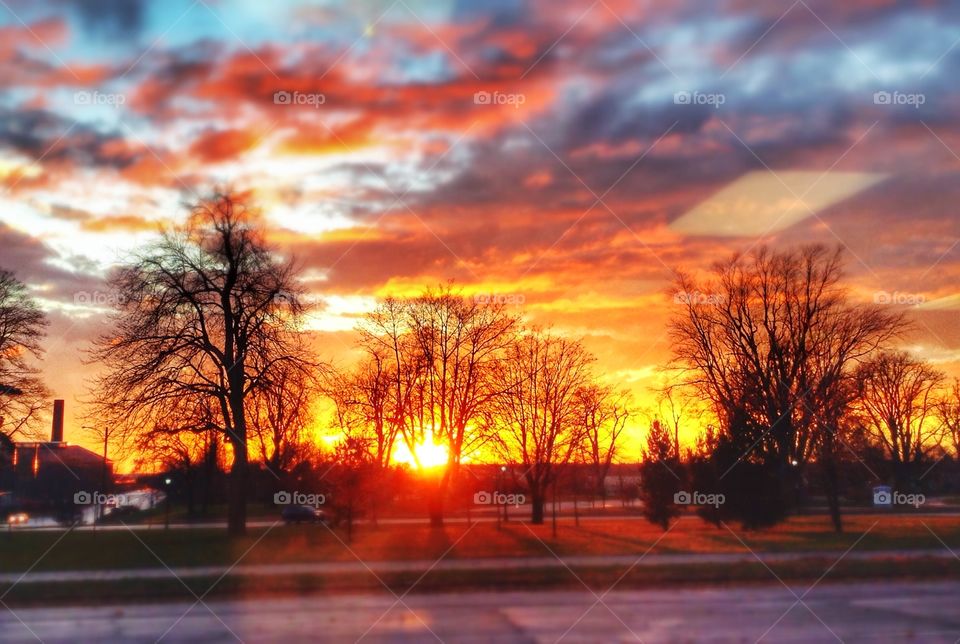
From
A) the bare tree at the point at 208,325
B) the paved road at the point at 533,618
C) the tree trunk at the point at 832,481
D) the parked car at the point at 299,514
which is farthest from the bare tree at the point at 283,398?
the tree trunk at the point at 832,481

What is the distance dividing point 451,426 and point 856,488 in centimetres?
2100

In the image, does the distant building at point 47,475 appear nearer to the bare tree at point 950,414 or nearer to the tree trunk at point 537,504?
the tree trunk at point 537,504

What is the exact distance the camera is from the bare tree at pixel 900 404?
40969 millimetres

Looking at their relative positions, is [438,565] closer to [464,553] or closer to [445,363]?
[464,553]

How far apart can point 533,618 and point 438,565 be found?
718cm

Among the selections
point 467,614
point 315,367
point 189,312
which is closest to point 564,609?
point 467,614

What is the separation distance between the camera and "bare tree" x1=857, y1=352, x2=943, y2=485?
41.0 meters

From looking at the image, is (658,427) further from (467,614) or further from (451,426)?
(467,614)

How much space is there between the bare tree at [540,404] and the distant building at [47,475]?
36.7m

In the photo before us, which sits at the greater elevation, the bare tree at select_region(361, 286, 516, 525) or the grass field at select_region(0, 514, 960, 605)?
the bare tree at select_region(361, 286, 516, 525)

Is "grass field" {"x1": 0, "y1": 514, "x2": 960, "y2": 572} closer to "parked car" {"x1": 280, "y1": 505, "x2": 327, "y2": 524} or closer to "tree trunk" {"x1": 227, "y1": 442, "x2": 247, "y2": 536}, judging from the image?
"tree trunk" {"x1": 227, "y1": 442, "x2": 247, "y2": 536}

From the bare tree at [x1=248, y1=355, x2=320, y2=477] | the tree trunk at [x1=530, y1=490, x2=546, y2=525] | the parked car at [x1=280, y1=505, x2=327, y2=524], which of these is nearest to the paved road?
the bare tree at [x1=248, y1=355, x2=320, y2=477]

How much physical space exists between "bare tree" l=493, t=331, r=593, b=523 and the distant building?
36.7 metres

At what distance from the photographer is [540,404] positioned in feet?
131
